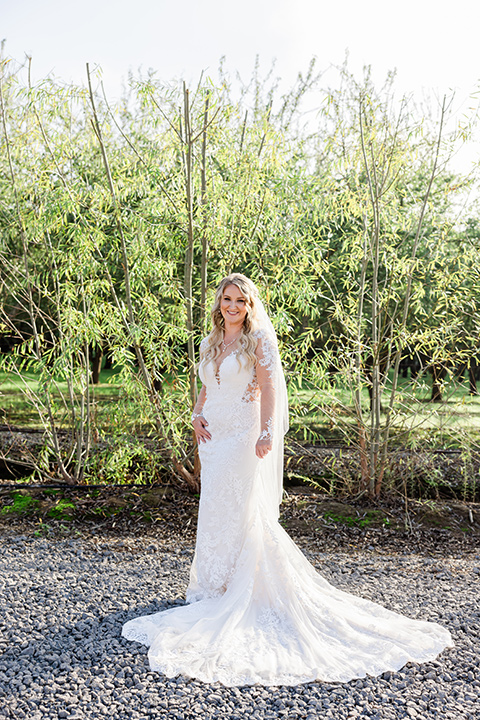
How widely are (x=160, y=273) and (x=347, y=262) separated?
68.2 inches

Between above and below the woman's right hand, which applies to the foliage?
above

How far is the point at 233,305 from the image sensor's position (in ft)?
10.7

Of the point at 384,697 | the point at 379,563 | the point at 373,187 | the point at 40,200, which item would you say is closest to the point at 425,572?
the point at 379,563

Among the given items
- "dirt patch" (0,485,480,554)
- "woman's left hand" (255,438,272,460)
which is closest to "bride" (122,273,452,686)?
"woman's left hand" (255,438,272,460)

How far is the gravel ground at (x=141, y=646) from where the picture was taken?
92.6 inches

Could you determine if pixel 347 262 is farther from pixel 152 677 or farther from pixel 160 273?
pixel 152 677

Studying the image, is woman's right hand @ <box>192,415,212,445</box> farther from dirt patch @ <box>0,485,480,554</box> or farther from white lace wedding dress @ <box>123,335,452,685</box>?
dirt patch @ <box>0,485,480,554</box>

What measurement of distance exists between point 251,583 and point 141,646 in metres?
0.60

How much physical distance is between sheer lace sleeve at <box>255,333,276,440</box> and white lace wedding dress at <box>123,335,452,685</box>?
1 cm

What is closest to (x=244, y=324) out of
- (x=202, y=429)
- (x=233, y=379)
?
(x=233, y=379)

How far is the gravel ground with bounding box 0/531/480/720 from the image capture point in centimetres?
235

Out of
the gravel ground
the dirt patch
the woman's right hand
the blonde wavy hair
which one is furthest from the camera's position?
the dirt patch

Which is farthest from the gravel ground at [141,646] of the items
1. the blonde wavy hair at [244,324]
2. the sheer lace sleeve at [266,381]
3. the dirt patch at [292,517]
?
the blonde wavy hair at [244,324]

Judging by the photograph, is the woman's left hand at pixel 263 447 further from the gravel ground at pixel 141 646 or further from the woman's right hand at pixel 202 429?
the gravel ground at pixel 141 646
